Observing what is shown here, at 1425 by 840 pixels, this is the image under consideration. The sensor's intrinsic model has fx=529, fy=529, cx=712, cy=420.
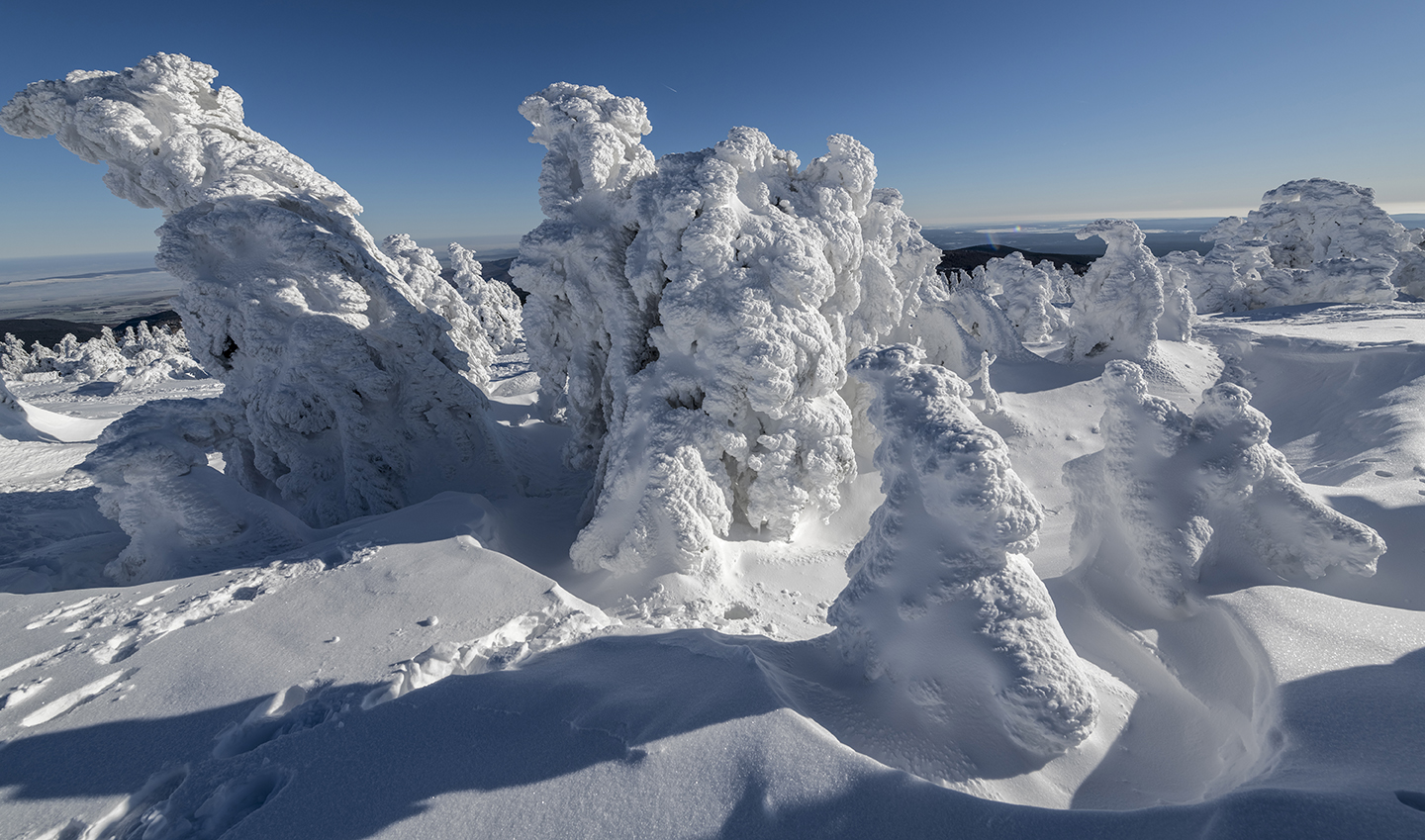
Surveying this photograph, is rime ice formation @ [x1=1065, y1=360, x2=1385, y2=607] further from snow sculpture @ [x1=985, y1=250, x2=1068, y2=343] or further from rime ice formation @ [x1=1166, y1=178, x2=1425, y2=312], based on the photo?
rime ice formation @ [x1=1166, y1=178, x2=1425, y2=312]

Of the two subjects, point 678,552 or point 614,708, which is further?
→ point 678,552

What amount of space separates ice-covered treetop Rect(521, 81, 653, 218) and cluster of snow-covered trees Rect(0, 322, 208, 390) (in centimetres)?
2816

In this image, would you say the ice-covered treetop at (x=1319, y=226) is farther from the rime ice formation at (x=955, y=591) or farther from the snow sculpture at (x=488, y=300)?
the snow sculpture at (x=488, y=300)

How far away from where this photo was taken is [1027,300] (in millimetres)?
29156

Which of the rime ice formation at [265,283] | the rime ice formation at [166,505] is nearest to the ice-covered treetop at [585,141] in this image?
the rime ice formation at [265,283]

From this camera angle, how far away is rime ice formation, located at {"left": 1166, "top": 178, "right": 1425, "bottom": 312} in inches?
853

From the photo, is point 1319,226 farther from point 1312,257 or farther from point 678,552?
point 678,552

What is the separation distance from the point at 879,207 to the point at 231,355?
41.1 ft

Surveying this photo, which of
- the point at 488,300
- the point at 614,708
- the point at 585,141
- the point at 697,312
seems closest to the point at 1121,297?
the point at 697,312

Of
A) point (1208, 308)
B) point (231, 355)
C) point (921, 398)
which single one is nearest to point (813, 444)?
point (921, 398)

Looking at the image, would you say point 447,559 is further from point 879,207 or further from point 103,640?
point 879,207

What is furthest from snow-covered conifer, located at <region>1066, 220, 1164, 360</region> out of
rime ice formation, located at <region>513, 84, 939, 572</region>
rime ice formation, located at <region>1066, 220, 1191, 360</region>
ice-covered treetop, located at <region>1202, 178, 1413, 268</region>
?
ice-covered treetop, located at <region>1202, 178, 1413, 268</region>

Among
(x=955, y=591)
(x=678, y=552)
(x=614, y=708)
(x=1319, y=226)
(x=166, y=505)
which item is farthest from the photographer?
(x=1319, y=226)

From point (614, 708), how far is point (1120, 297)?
16.3 m
